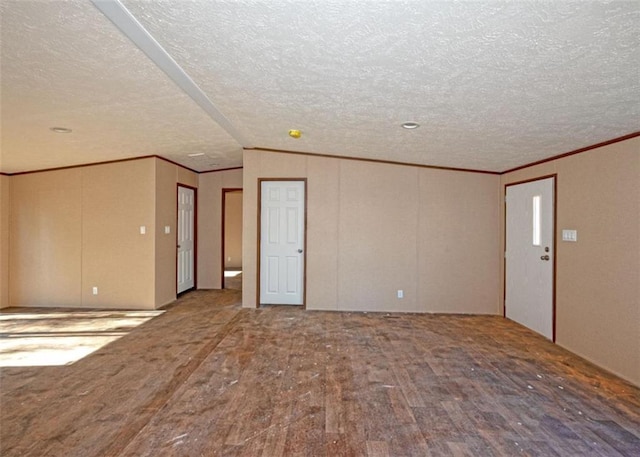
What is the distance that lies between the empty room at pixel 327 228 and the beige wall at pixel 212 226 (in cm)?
49

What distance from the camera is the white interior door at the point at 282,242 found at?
597 centimetres

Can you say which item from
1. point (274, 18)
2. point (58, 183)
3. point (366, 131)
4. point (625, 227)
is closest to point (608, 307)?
point (625, 227)

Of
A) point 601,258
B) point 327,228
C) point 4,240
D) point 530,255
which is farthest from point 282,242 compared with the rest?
point 4,240

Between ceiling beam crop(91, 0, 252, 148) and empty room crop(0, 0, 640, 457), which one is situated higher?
ceiling beam crop(91, 0, 252, 148)

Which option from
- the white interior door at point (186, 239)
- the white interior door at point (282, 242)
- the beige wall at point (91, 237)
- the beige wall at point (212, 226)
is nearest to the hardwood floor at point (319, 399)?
the white interior door at point (282, 242)

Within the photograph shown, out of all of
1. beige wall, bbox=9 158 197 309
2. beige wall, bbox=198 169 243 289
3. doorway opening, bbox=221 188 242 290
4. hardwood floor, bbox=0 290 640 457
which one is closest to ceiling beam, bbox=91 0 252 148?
hardwood floor, bbox=0 290 640 457

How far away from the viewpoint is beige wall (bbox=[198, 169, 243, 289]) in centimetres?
763

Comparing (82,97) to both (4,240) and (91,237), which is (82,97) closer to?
(91,237)

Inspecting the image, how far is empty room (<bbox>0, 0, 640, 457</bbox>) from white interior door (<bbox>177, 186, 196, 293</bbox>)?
A: 88 mm

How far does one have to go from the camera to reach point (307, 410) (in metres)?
2.68

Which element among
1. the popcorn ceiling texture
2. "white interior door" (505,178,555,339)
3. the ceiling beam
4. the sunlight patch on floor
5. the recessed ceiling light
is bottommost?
the sunlight patch on floor

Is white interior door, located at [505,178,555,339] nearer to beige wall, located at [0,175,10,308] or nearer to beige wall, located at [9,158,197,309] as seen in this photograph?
beige wall, located at [9,158,197,309]

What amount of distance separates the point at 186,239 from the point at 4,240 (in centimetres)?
288

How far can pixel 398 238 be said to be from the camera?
18.8 ft
